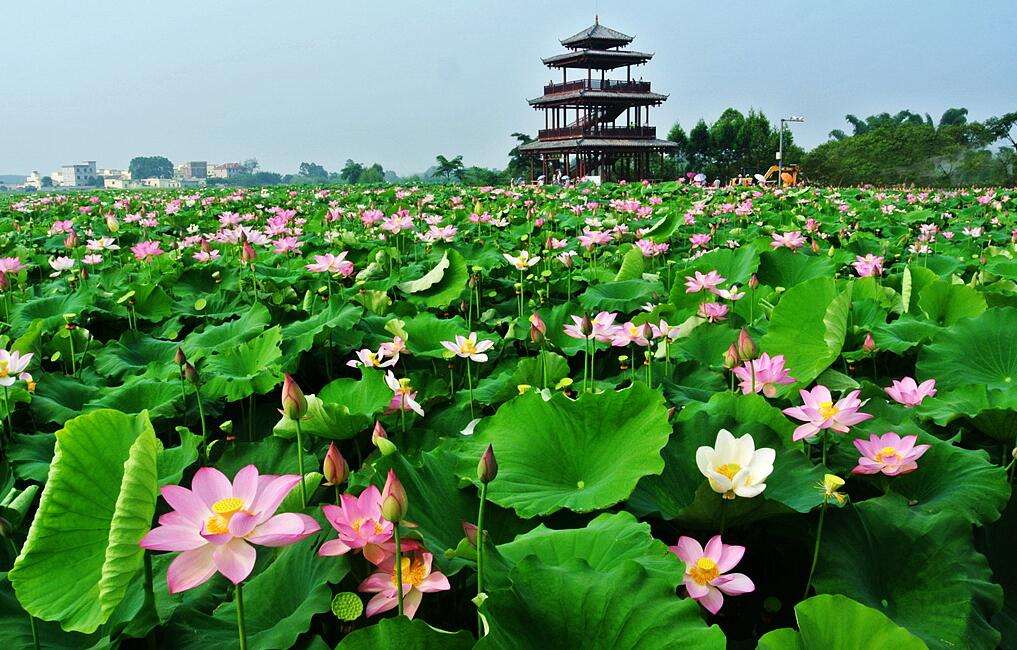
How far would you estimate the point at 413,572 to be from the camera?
737 mm

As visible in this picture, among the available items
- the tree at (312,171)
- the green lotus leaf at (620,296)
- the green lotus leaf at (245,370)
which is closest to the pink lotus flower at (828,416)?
the green lotus leaf at (245,370)

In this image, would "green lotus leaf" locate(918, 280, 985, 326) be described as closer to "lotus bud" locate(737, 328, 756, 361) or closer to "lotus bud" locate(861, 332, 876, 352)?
"lotus bud" locate(861, 332, 876, 352)

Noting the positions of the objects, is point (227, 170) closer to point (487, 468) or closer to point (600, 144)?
point (600, 144)

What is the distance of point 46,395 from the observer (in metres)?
1.66

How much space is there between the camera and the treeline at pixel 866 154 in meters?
34.1

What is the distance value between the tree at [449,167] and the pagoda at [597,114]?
123 inches

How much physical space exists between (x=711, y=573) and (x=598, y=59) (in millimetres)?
30117

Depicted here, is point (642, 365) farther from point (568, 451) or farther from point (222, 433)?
point (222, 433)

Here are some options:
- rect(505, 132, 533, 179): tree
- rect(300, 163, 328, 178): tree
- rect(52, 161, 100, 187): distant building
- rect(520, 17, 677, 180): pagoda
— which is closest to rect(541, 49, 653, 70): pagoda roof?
rect(520, 17, 677, 180): pagoda

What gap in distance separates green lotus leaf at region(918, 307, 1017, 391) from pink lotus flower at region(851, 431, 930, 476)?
2.26 feet

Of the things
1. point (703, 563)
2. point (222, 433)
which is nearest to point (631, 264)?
point (222, 433)

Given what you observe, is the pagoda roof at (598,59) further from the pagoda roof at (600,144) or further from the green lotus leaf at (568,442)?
the green lotus leaf at (568,442)

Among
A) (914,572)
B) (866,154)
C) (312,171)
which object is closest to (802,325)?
(914,572)

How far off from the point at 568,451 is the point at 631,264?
193cm
